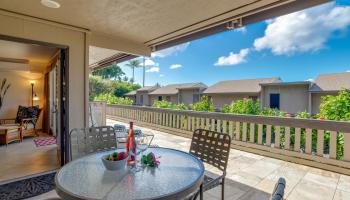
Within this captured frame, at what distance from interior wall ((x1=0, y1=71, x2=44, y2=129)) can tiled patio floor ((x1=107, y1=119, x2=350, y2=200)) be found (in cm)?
788

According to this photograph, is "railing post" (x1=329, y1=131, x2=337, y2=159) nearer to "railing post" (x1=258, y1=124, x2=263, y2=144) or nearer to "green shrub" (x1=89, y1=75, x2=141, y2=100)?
"railing post" (x1=258, y1=124, x2=263, y2=144)

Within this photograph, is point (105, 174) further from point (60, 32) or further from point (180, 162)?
point (60, 32)

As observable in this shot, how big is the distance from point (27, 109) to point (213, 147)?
24.0 ft

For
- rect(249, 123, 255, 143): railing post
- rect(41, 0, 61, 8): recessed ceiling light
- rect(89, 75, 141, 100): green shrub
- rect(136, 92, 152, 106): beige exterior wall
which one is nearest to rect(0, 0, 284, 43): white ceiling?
rect(41, 0, 61, 8): recessed ceiling light

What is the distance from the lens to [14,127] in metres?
5.63

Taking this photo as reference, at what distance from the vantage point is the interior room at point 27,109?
4047mm

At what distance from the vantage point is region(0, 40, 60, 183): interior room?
4.05 meters

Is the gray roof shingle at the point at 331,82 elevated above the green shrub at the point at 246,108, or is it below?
above

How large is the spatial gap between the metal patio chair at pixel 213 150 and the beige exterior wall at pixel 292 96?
533 inches

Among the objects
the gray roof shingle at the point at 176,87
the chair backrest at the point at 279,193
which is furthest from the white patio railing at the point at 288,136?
the gray roof shingle at the point at 176,87

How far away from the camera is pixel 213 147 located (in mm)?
2111

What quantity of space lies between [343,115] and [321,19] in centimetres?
2874

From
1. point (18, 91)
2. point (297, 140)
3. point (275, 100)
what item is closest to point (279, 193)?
point (297, 140)

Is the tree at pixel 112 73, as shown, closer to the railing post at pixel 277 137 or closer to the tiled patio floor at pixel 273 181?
the railing post at pixel 277 137
